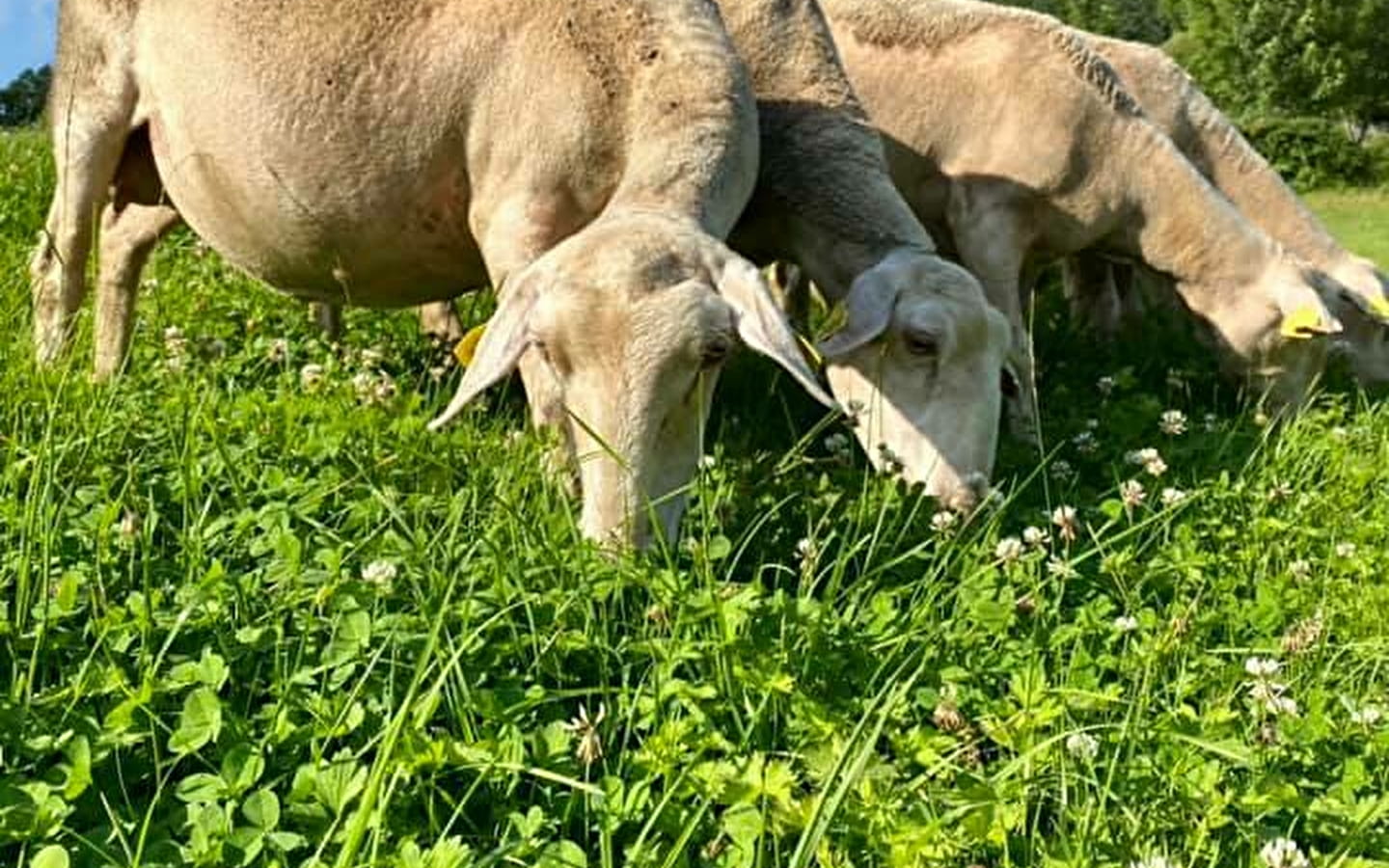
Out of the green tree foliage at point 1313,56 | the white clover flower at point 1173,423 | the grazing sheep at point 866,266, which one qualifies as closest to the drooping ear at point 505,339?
the grazing sheep at point 866,266

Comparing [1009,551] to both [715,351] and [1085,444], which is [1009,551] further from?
[1085,444]

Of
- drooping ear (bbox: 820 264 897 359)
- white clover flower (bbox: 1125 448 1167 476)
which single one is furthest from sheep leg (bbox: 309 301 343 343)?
white clover flower (bbox: 1125 448 1167 476)

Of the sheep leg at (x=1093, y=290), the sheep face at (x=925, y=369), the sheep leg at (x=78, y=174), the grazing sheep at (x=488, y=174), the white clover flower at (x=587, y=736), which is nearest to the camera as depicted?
the white clover flower at (x=587, y=736)

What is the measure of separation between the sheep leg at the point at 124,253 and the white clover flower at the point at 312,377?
6.10ft

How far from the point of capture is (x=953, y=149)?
777 centimetres

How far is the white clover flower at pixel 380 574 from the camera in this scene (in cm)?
284

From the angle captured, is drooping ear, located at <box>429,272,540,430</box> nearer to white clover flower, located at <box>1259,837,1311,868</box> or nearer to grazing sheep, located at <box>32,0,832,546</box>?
grazing sheep, located at <box>32,0,832,546</box>

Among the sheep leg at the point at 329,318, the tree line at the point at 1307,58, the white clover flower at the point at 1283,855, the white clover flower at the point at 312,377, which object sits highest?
the white clover flower at the point at 1283,855

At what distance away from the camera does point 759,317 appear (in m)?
3.78

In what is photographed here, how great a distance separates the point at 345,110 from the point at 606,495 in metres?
2.24

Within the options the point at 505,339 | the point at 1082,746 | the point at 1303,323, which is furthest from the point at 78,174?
the point at 1303,323

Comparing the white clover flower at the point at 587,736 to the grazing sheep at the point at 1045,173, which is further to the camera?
the grazing sheep at the point at 1045,173

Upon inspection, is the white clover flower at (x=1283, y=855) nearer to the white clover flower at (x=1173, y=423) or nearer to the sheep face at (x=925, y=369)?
the sheep face at (x=925, y=369)

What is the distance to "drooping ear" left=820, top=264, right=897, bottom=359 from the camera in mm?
4656
